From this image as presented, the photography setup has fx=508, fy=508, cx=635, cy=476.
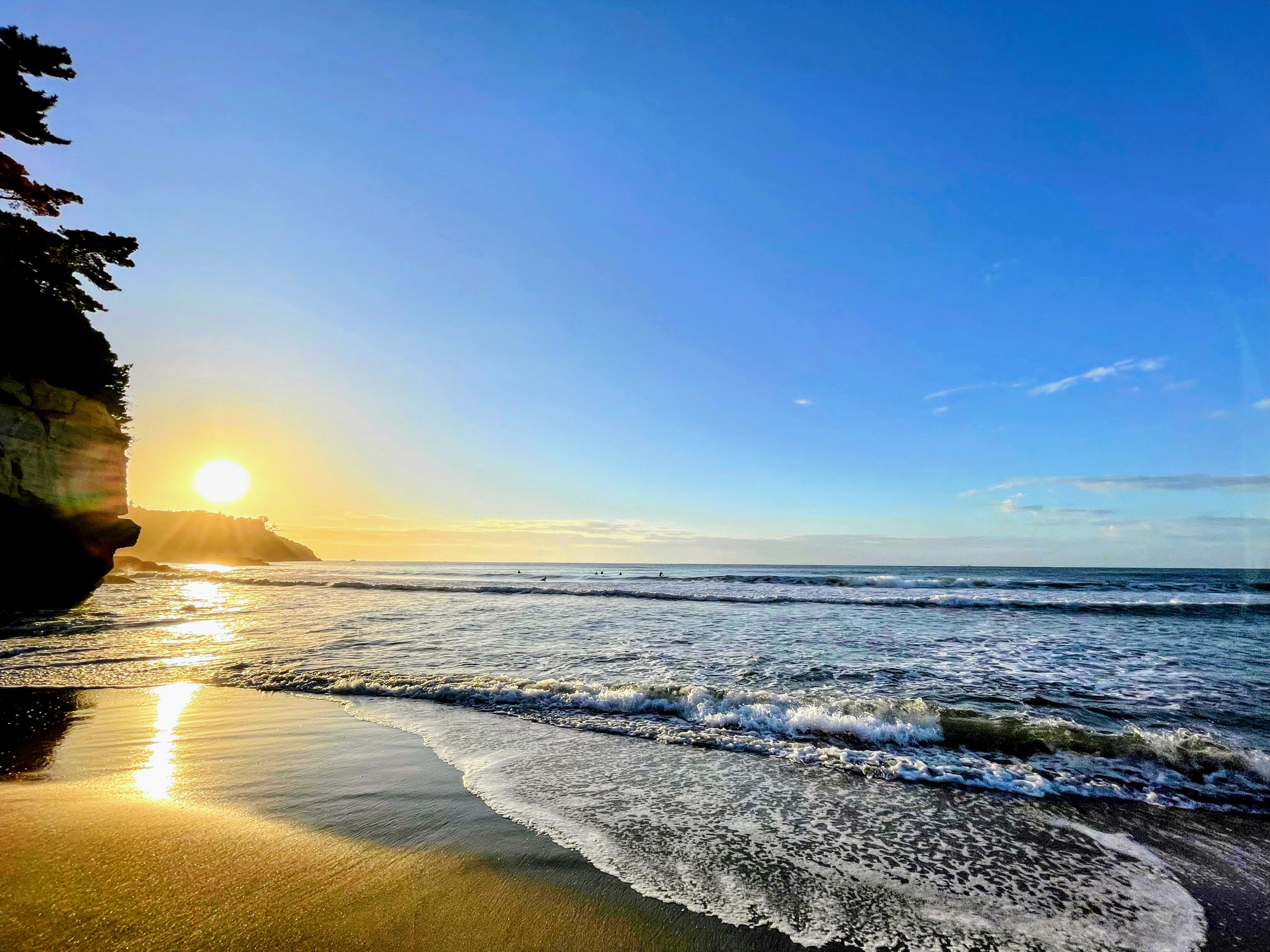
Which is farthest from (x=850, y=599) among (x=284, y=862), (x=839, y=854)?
(x=284, y=862)

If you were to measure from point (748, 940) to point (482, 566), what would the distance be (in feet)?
386

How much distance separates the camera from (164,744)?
5848 mm

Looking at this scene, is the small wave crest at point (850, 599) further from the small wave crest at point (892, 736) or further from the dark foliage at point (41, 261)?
the dark foliage at point (41, 261)

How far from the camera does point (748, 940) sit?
9.17 feet

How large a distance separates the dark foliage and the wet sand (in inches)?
605

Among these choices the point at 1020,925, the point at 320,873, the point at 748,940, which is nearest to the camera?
the point at 748,940

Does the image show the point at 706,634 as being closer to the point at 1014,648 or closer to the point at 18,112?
the point at 1014,648

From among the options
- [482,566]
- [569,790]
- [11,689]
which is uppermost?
[569,790]

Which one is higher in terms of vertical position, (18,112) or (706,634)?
(18,112)

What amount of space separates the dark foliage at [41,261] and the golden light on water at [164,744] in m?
13.8

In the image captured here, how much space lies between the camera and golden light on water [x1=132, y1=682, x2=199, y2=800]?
15.2ft

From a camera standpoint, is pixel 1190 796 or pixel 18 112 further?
pixel 18 112

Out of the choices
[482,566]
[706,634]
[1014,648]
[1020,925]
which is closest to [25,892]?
[1020,925]

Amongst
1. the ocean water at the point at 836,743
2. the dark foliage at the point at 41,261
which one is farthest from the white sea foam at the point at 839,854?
Result: the dark foliage at the point at 41,261
